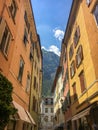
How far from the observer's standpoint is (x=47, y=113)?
61.9 m

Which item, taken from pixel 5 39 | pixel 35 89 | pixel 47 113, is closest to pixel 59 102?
pixel 35 89

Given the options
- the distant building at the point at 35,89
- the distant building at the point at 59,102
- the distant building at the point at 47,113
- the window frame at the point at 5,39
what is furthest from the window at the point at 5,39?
the distant building at the point at 47,113

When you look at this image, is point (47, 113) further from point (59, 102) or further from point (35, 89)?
point (35, 89)

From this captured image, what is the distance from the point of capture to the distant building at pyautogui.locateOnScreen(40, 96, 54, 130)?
5701cm

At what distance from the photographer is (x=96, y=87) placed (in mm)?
9852

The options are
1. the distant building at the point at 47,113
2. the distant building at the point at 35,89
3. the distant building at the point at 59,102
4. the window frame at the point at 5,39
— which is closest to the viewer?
the window frame at the point at 5,39

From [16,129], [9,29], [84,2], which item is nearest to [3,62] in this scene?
[9,29]

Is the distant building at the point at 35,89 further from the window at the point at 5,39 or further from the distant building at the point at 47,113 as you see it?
the distant building at the point at 47,113

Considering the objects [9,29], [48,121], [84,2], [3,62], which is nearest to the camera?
[3,62]

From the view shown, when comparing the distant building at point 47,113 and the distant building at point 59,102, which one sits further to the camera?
the distant building at point 47,113

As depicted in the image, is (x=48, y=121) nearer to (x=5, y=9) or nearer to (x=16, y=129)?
(x=16, y=129)

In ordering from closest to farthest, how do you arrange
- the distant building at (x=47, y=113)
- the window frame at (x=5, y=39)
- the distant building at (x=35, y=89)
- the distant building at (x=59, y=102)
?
the window frame at (x=5, y=39) → the distant building at (x=35, y=89) → the distant building at (x=59, y=102) → the distant building at (x=47, y=113)

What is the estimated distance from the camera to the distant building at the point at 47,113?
5701 cm

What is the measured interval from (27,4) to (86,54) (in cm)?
827
